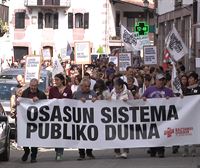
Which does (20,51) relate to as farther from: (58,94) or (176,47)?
(58,94)

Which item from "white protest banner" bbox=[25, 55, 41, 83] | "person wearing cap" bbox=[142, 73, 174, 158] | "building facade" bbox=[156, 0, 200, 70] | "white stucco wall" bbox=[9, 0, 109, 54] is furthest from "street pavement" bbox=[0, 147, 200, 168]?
"white stucco wall" bbox=[9, 0, 109, 54]

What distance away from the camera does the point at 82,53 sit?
28.3 m

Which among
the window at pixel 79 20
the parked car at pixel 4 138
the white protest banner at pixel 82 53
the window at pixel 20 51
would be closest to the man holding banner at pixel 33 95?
the parked car at pixel 4 138

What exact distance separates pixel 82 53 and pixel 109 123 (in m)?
13.1

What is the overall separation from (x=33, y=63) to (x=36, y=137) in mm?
6148

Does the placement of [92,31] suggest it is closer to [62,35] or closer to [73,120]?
[62,35]

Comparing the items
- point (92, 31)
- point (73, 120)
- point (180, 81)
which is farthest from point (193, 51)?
point (92, 31)

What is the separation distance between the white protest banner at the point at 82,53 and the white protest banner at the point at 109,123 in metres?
12.9

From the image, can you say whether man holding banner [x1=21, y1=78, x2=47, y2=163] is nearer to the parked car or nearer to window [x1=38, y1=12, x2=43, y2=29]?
the parked car

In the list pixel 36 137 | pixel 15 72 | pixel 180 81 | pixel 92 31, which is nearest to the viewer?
pixel 36 137

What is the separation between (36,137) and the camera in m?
15.2

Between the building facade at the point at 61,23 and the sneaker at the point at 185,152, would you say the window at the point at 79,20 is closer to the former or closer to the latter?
the building facade at the point at 61,23

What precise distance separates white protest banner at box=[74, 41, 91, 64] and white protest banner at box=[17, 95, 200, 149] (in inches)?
508

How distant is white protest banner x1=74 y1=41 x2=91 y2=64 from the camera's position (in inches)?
1111
